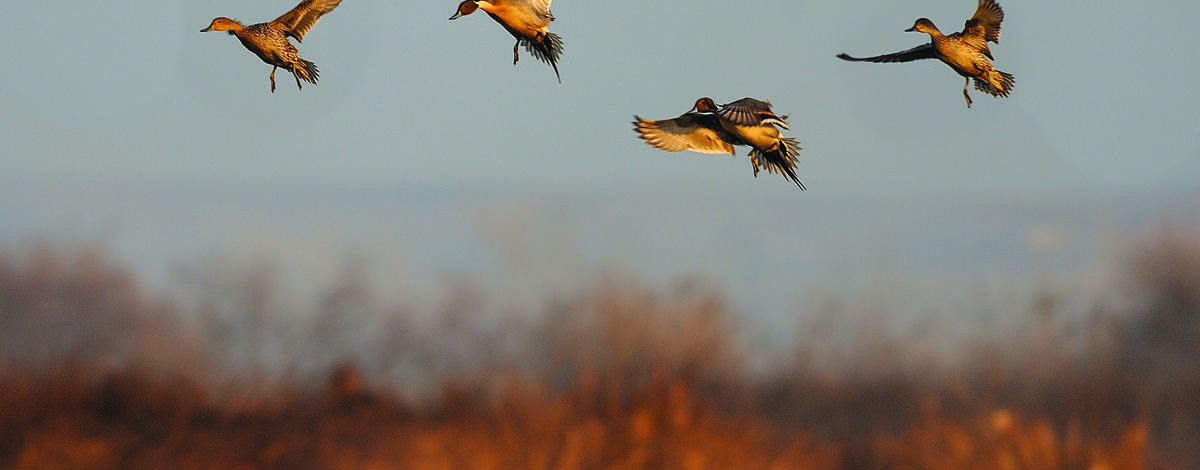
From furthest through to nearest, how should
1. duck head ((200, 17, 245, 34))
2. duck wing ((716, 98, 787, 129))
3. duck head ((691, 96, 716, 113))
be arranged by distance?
duck head ((200, 17, 245, 34)) < duck head ((691, 96, 716, 113)) < duck wing ((716, 98, 787, 129))

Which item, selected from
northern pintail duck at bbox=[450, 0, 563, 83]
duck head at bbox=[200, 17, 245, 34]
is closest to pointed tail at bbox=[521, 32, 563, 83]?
northern pintail duck at bbox=[450, 0, 563, 83]

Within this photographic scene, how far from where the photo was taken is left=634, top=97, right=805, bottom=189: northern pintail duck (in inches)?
539

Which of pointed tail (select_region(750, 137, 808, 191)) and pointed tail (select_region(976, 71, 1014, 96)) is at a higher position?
pointed tail (select_region(976, 71, 1014, 96))

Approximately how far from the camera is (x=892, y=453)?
36.4 meters

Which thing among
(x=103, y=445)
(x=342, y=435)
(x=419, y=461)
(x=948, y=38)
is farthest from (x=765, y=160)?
(x=103, y=445)

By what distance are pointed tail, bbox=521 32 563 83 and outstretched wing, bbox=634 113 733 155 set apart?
5.88ft

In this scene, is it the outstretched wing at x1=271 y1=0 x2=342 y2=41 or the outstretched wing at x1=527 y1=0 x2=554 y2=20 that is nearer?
the outstretched wing at x1=527 y1=0 x2=554 y2=20

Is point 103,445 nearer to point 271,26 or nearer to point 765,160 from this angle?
point 271,26

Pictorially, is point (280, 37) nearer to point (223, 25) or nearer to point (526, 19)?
point (223, 25)

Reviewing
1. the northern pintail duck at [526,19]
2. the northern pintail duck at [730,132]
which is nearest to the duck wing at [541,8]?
the northern pintail duck at [526,19]

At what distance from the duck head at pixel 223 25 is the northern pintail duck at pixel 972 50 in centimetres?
844

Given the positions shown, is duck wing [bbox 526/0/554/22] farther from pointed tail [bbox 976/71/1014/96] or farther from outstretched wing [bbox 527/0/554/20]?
pointed tail [bbox 976/71/1014/96]

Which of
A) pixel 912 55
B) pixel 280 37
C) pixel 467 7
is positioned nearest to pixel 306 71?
pixel 280 37

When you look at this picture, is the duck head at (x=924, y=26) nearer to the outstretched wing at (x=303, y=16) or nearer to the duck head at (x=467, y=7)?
the duck head at (x=467, y=7)
